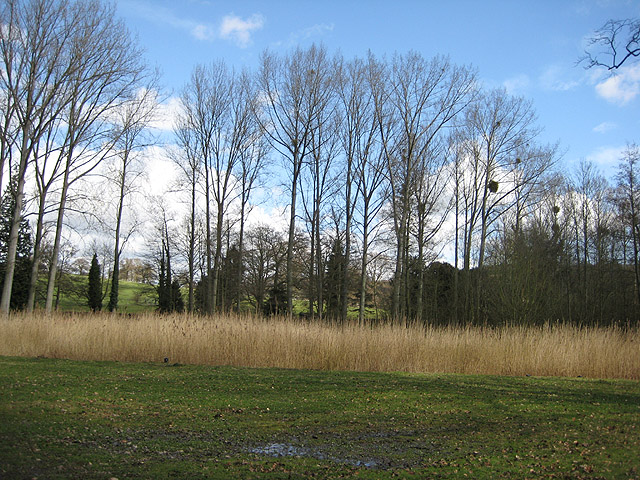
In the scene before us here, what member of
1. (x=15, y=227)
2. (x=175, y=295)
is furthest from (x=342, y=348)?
(x=175, y=295)

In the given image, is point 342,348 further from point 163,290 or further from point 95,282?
point 95,282

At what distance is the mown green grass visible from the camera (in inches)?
155

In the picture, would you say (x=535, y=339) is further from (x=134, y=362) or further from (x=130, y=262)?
(x=130, y=262)

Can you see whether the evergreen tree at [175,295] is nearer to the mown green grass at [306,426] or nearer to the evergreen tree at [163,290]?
the evergreen tree at [163,290]

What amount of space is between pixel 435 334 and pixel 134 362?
667 centimetres

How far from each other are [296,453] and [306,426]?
1083mm

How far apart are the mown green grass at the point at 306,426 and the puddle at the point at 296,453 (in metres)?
0.02

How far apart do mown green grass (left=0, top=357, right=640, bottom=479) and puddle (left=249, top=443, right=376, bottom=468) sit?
2 centimetres

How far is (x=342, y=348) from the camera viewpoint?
10.9 m

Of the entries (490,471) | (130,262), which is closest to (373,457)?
(490,471)

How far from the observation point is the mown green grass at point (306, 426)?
12.9 feet

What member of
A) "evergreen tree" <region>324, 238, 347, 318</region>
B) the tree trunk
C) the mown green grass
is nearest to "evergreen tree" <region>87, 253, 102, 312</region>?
"evergreen tree" <region>324, 238, 347, 318</region>

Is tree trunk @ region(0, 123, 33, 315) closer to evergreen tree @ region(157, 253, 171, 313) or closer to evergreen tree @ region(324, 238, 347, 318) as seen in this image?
evergreen tree @ region(324, 238, 347, 318)

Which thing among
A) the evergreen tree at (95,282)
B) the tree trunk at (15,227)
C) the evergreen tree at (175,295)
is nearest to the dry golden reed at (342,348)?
the tree trunk at (15,227)
